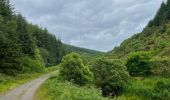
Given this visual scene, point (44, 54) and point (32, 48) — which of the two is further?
point (44, 54)

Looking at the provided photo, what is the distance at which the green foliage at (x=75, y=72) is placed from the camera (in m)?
56.8

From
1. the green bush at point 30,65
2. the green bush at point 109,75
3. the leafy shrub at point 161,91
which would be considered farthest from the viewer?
the green bush at point 30,65

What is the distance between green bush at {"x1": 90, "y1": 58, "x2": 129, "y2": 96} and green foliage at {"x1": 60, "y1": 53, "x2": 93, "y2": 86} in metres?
9.94

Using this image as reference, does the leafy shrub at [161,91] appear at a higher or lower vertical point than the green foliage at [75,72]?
lower

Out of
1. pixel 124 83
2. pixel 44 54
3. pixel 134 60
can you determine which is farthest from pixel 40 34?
pixel 124 83

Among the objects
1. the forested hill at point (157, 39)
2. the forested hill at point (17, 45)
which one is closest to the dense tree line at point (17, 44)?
the forested hill at point (17, 45)

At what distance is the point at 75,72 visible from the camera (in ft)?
187

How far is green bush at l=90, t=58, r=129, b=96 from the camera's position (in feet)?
224

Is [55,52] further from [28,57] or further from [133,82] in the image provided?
[133,82]

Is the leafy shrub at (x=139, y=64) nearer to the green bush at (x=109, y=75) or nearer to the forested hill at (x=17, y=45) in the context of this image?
Result: the green bush at (x=109, y=75)

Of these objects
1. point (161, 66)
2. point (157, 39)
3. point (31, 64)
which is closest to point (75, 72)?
point (161, 66)

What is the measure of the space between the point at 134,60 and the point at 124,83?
1335 cm

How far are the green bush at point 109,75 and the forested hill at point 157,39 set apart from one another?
22.8 meters

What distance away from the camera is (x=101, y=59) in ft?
234
